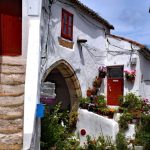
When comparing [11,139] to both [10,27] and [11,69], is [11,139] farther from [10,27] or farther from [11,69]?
[10,27]

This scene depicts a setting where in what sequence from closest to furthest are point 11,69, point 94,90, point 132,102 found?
point 11,69 < point 132,102 < point 94,90

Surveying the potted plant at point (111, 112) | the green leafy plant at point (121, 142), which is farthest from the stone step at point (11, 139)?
the potted plant at point (111, 112)

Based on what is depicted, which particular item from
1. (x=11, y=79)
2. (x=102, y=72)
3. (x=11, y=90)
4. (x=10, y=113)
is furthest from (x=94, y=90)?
(x=10, y=113)

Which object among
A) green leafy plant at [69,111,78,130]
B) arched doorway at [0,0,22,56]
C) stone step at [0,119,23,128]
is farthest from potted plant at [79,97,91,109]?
stone step at [0,119,23,128]

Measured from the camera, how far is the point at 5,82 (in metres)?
7.39

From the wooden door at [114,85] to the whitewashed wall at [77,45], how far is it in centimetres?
76

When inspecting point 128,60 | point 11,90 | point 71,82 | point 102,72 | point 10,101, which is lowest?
point 10,101

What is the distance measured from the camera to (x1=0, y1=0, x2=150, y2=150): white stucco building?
8.37 m

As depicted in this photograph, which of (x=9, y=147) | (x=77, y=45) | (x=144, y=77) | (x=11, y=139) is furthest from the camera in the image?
(x=144, y=77)

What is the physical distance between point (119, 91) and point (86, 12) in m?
4.10

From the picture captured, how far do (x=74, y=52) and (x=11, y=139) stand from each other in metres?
8.03

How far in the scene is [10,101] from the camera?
705 centimetres

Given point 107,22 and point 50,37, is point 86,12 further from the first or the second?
point 50,37

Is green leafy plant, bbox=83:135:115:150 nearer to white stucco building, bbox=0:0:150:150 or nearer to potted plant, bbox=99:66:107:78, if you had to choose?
white stucco building, bbox=0:0:150:150
